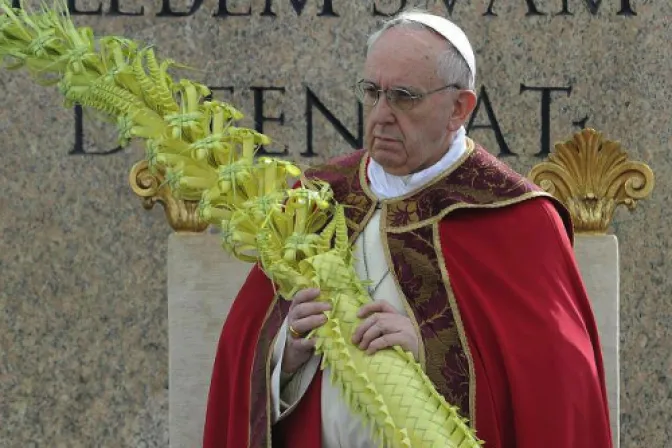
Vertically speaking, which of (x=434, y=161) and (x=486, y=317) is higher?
(x=434, y=161)

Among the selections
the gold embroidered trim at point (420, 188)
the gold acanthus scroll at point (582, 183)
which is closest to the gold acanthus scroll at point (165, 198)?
the gold acanthus scroll at point (582, 183)

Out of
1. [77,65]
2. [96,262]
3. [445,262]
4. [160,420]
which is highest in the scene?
[77,65]

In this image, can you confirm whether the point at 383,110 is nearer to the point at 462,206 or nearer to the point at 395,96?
the point at 395,96

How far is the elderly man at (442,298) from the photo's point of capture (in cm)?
479

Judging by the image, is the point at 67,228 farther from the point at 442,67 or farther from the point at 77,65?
the point at 442,67

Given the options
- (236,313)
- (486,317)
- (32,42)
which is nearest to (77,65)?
(32,42)

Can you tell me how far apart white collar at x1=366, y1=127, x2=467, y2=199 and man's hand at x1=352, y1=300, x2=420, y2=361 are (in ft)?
1.05

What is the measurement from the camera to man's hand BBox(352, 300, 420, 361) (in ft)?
15.2

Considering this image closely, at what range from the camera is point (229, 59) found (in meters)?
6.39

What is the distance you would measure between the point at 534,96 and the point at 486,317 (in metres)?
1.64

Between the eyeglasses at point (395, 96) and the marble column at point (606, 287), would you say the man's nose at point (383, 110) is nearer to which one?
the eyeglasses at point (395, 96)

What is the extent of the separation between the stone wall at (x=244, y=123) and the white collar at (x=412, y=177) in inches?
51.3

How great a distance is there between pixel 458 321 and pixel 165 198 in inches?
43.0

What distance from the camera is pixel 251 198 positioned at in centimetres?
477
